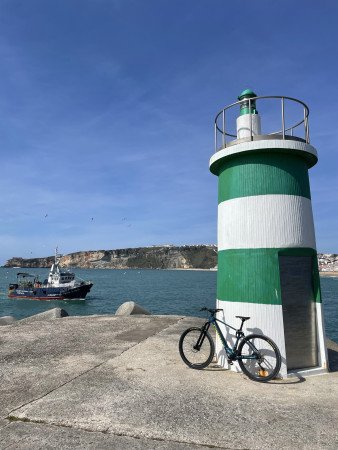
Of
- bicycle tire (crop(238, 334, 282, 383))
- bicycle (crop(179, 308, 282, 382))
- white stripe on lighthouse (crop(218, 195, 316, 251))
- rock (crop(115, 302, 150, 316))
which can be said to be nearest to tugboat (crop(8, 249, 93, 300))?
rock (crop(115, 302, 150, 316))

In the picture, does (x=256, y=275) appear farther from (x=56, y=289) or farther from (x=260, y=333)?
(x=56, y=289)

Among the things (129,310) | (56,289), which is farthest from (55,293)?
(129,310)

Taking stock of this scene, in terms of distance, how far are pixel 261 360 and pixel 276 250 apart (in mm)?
2169

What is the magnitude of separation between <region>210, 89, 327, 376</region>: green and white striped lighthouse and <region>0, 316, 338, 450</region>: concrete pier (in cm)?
90

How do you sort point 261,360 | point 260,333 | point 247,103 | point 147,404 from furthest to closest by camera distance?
point 247,103, point 260,333, point 261,360, point 147,404

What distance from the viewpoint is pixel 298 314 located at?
24.1 feet

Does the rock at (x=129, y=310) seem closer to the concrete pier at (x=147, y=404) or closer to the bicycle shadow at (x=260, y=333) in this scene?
the concrete pier at (x=147, y=404)

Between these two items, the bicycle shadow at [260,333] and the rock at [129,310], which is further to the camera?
the rock at [129,310]

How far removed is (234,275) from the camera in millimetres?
7539

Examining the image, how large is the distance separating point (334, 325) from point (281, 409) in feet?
109

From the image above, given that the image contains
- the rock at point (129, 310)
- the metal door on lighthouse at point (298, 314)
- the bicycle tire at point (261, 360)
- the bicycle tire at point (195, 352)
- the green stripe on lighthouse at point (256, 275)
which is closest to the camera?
the bicycle tire at point (261, 360)

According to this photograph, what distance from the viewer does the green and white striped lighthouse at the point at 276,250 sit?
7.14m

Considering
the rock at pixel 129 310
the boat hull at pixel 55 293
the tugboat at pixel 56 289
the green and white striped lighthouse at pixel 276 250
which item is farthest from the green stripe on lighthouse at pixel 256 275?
the boat hull at pixel 55 293

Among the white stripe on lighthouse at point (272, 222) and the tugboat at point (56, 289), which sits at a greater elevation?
the white stripe on lighthouse at point (272, 222)
